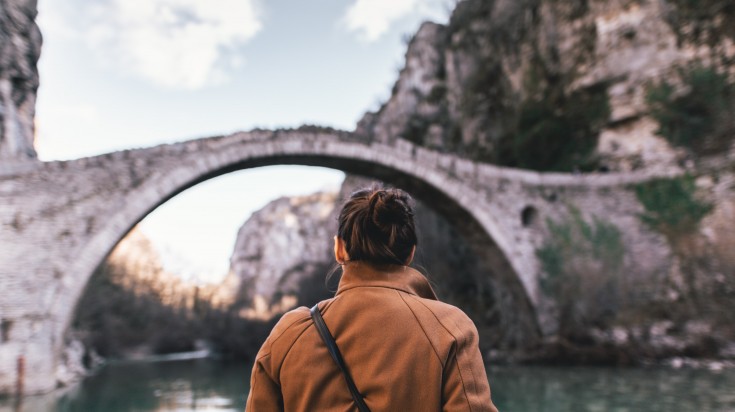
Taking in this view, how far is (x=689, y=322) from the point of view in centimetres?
882

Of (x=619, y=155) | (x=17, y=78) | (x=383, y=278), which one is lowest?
(x=383, y=278)

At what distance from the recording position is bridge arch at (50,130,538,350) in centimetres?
798

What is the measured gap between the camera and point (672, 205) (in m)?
10.3

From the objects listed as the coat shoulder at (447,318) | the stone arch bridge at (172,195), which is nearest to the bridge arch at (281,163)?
the stone arch bridge at (172,195)

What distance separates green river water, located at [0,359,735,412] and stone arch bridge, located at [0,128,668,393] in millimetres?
1123

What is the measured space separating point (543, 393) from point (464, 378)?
20.2ft

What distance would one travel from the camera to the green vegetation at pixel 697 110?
10.6 metres

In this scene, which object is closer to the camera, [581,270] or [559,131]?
[581,270]

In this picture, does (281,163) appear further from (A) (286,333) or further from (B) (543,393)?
(A) (286,333)

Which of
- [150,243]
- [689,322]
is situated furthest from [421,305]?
[150,243]

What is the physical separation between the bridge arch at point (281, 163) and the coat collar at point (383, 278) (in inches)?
312

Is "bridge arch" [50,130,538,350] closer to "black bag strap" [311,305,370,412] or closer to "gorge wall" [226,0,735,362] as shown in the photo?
"gorge wall" [226,0,735,362]

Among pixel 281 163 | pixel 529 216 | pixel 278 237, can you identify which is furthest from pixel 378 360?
pixel 278 237

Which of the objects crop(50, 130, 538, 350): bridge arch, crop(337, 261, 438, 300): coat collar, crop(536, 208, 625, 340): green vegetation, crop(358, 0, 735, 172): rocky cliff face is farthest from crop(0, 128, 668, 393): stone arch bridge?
crop(337, 261, 438, 300): coat collar
